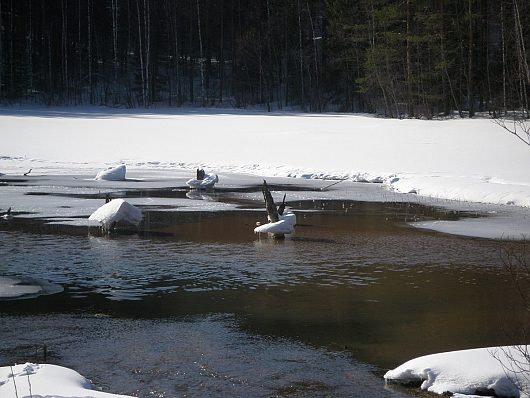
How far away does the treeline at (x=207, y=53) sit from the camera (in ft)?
153

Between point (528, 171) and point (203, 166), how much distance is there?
11000mm

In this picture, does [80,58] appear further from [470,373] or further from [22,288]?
[470,373]

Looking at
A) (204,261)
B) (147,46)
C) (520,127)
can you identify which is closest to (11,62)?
(147,46)

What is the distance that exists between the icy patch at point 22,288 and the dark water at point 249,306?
0.65ft

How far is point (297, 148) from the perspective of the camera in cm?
3073

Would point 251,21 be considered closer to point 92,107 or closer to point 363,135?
point 92,107

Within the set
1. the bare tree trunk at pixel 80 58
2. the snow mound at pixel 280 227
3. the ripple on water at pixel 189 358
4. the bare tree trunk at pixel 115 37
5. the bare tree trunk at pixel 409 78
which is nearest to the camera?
the ripple on water at pixel 189 358

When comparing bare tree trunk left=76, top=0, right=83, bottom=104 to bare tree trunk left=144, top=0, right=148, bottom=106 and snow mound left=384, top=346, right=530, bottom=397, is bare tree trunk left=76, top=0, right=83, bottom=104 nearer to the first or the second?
bare tree trunk left=144, top=0, right=148, bottom=106

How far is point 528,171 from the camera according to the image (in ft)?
74.3

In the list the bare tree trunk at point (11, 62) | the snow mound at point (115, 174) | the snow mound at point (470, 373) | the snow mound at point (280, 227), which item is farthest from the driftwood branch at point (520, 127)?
the bare tree trunk at point (11, 62)

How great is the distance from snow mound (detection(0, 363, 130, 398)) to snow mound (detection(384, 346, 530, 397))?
249 centimetres

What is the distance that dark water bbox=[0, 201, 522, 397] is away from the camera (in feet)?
24.9

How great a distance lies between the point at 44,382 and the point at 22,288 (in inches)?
168

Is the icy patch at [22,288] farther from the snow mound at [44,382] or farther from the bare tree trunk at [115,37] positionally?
the bare tree trunk at [115,37]
